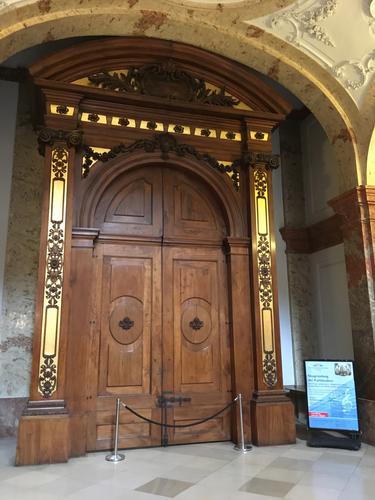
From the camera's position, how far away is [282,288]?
695cm

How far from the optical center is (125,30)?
16.6 feet

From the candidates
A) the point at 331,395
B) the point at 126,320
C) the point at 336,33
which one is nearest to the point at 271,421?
the point at 331,395

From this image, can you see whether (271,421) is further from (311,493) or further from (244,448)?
(311,493)

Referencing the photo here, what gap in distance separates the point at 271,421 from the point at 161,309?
1758 mm

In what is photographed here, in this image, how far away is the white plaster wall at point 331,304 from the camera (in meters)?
6.34

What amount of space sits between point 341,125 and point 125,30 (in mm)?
2919

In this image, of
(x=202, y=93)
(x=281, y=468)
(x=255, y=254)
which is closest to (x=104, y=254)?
(x=255, y=254)

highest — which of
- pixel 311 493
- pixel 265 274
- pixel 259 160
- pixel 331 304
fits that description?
pixel 259 160

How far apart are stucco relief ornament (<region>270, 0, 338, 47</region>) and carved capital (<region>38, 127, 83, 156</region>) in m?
2.55

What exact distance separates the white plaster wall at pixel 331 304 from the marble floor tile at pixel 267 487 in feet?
10.0

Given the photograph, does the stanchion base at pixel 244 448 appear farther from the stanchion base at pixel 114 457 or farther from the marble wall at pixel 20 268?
the marble wall at pixel 20 268

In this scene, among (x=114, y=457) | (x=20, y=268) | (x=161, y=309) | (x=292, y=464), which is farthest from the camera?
(x=20, y=268)

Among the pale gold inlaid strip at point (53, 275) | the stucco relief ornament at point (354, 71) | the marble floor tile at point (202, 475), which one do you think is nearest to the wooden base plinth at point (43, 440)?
the marble floor tile at point (202, 475)

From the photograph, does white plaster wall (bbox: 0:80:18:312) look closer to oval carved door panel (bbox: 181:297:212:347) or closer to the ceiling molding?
oval carved door panel (bbox: 181:297:212:347)
